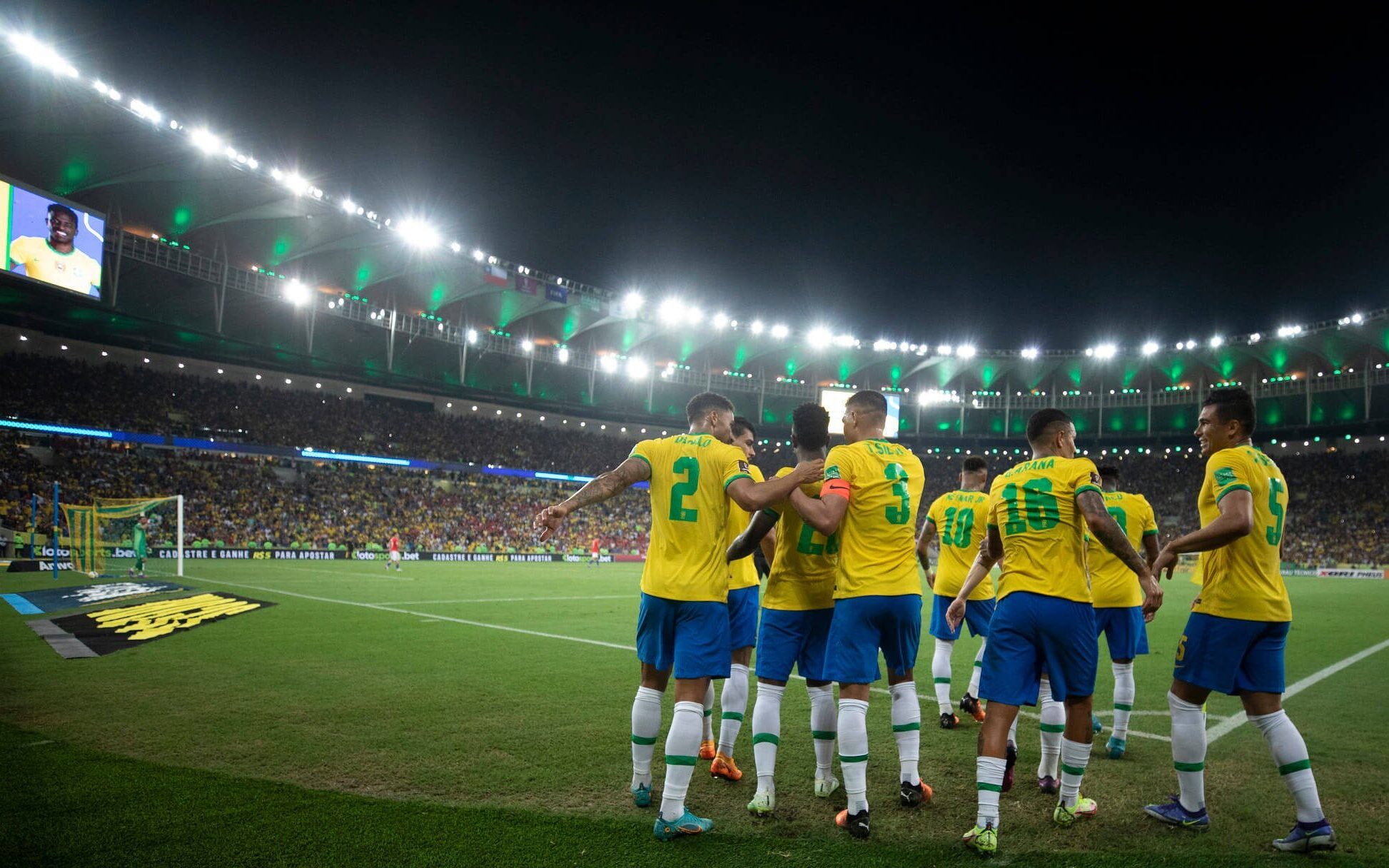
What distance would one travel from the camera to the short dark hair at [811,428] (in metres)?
4.79

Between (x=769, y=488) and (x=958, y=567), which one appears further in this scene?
(x=958, y=567)

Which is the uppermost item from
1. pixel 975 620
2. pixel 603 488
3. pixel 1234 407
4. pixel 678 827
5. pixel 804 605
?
pixel 1234 407

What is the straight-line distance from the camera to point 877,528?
4.65 m

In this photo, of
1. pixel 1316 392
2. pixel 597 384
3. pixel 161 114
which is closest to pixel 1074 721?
pixel 161 114

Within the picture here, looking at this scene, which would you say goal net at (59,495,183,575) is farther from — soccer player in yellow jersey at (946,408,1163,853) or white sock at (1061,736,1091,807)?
white sock at (1061,736,1091,807)

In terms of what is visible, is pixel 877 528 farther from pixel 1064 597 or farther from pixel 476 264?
pixel 476 264

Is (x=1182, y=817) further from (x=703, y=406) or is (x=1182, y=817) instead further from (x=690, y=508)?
(x=703, y=406)

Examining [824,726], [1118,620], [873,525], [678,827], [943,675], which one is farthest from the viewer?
[943,675]

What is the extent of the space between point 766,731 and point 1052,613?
5.80 feet

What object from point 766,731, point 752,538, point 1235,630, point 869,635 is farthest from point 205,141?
point 1235,630

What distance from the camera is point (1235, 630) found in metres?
4.38

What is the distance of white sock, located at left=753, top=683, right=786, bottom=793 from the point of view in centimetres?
450

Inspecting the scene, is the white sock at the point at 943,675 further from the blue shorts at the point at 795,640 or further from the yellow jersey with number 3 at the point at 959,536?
the blue shorts at the point at 795,640

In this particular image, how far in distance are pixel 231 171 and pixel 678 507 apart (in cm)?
3345
